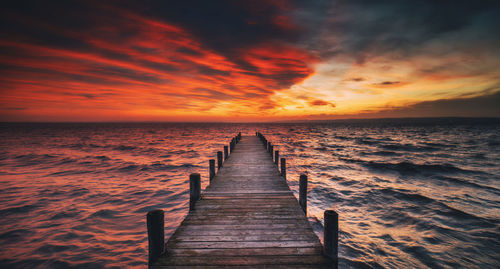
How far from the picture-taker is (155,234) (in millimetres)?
3559

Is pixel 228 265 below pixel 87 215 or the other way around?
the other way around

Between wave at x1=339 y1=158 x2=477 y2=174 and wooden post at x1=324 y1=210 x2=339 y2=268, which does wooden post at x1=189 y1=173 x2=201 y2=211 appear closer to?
wooden post at x1=324 y1=210 x2=339 y2=268

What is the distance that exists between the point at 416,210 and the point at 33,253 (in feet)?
49.6

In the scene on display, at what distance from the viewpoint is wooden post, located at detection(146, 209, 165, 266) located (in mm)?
3514

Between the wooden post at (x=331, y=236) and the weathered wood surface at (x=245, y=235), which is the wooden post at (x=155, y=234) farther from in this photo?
the wooden post at (x=331, y=236)

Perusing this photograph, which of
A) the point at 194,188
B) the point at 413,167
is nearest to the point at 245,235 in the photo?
the point at 194,188

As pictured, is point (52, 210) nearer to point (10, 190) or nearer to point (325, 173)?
point (10, 190)

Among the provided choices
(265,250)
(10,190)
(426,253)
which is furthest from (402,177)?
(10,190)

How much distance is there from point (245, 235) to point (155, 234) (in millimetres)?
1819

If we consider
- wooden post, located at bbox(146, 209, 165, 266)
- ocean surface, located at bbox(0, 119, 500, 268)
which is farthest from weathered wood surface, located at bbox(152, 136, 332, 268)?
ocean surface, located at bbox(0, 119, 500, 268)

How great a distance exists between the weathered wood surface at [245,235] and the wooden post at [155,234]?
0.47 feet

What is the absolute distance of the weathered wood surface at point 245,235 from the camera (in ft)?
11.6

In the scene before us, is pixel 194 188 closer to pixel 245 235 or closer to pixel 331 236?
pixel 245 235

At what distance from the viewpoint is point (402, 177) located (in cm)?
1542
